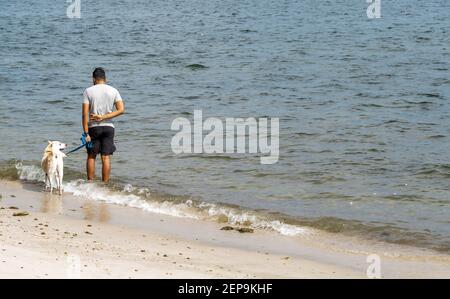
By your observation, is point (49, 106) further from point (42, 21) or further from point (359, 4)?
point (359, 4)

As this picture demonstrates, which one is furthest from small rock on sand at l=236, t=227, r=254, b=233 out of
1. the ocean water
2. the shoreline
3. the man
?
the man

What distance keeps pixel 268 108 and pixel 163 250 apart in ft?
30.3

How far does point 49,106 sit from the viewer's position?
18.1m

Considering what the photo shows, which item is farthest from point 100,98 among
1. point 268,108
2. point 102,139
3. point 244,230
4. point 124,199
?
point 268,108

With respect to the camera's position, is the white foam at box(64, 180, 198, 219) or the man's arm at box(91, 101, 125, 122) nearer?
the white foam at box(64, 180, 198, 219)

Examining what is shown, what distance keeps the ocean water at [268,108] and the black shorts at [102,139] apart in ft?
1.82

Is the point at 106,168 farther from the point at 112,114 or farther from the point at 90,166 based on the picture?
the point at 112,114

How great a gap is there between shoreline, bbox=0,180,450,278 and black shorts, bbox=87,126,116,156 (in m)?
0.91

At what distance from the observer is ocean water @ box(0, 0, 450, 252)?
1105cm

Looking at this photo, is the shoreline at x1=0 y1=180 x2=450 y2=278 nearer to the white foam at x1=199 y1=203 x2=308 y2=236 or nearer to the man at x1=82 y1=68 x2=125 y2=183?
A: the white foam at x1=199 y1=203 x2=308 y2=236

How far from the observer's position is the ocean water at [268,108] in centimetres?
1105

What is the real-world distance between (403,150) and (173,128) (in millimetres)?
4406

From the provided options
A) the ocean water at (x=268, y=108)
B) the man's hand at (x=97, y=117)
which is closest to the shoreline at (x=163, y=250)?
the ocean water at (x=268, y=108)

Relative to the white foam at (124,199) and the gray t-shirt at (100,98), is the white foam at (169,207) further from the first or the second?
the gray t-shirt at (100,98)
